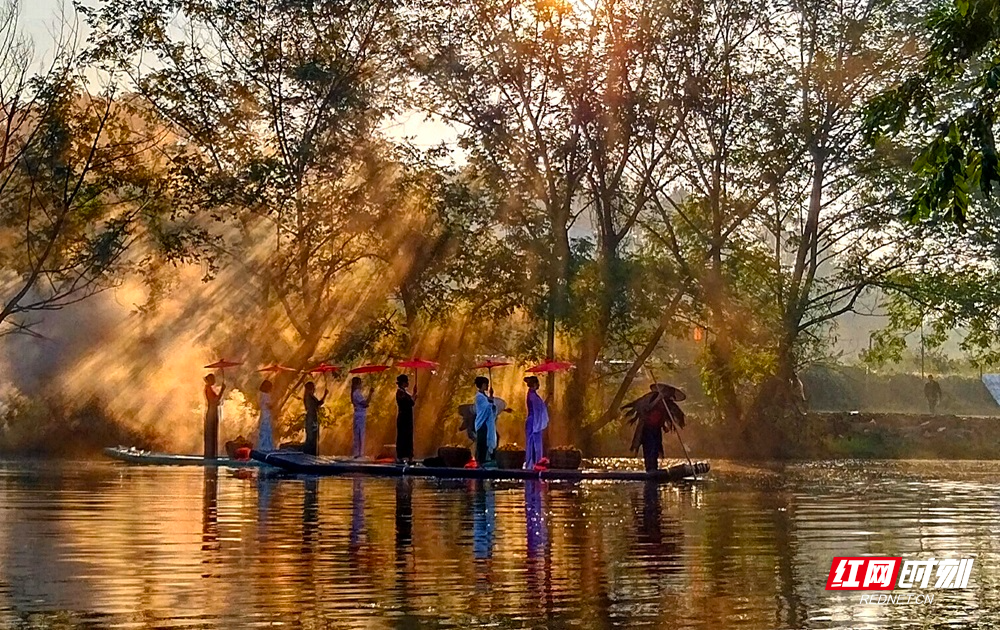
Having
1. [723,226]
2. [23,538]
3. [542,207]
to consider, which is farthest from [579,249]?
[23,538]

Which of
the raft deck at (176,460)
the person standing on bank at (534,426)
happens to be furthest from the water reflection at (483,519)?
the raft deck at (176,460)

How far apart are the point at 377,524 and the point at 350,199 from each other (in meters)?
25.5

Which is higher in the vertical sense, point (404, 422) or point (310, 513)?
point (404, 422)

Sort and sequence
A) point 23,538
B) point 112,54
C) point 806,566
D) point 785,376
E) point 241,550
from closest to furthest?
point 806,566 → point 241,550 → point 23,538 → point 112,54 → point 785,376

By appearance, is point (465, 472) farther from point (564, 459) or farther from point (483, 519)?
point (483, 519)

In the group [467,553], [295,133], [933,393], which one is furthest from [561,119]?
[467,553]

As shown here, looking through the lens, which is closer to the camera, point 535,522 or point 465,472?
point 535,522

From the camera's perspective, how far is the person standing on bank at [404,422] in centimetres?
3231

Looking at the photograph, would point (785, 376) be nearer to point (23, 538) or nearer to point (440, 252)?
point (440, 252)

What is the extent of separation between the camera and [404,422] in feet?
107

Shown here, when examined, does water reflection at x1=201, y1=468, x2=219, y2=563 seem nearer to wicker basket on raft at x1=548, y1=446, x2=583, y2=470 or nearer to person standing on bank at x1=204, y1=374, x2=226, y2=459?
person standing on bank at x1=204, y1=374, x2=226, y2=459

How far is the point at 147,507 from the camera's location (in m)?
21.2

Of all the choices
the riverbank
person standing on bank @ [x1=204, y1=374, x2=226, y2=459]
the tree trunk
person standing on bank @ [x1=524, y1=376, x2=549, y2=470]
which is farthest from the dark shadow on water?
the riverbank

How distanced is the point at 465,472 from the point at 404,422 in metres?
2.39
